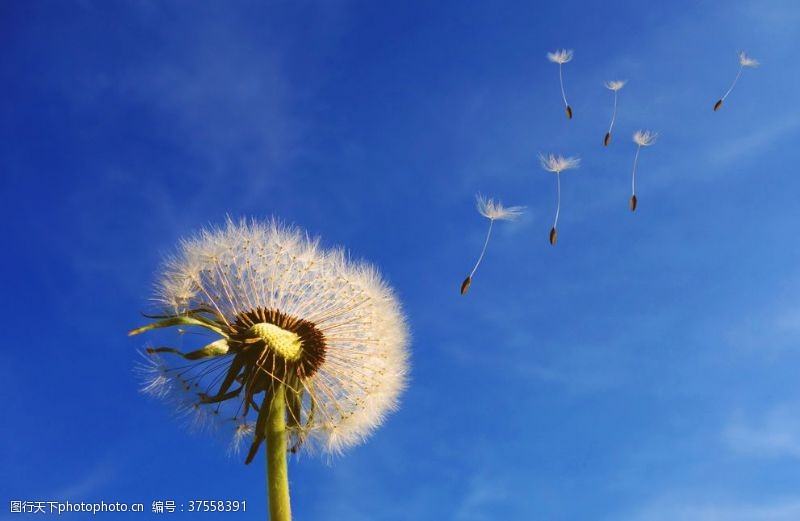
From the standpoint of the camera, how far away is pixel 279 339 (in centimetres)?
896

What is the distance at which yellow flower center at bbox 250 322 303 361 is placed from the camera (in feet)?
29.2

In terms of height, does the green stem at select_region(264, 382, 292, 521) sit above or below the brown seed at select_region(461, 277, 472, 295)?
below

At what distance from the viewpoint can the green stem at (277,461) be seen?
7.76m

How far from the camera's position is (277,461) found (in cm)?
808

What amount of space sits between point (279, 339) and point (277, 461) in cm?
151

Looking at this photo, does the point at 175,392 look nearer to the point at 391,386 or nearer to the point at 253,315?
the point at 253,315

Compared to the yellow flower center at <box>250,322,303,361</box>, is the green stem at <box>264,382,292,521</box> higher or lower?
lower

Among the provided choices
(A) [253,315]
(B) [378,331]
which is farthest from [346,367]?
(A) [253,315]

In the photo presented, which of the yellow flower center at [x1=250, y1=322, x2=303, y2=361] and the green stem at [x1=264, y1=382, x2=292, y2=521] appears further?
the yellow flower center at [x1=250, y1=322, x2=303, y2=361]

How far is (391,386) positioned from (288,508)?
3.02 m

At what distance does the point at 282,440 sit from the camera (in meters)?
8.30

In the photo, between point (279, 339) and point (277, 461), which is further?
point (279, 339)

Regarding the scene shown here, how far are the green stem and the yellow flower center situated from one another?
0.42 meters

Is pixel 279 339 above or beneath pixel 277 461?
above
